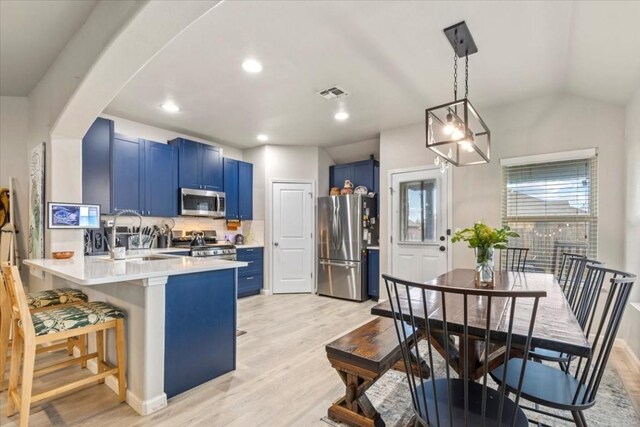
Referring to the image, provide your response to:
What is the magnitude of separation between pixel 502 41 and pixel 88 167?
4.26 meters

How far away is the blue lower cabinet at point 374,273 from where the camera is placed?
4.92m

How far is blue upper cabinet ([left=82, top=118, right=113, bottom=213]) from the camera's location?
3561mm

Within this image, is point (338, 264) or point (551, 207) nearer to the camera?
point (551, 207)

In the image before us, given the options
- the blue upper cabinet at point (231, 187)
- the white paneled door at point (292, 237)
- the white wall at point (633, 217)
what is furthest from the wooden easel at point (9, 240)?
the white wall at point (633, 217)

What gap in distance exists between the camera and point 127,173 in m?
3.99

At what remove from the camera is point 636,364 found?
2.59 metres

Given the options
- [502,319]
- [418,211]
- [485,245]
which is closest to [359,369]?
[502,319]

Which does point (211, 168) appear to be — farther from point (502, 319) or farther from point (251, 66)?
point (502, 319)

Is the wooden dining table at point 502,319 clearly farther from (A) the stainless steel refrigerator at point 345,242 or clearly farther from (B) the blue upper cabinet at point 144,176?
(B) the blue upper cabinet at point 144,176

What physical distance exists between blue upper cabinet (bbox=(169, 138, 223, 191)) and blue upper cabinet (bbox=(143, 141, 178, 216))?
3.8 inches

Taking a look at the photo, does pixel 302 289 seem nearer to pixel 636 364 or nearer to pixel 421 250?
pixel 421 250

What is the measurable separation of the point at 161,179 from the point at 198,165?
613mm

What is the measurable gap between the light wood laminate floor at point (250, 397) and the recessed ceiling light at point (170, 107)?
278 cm

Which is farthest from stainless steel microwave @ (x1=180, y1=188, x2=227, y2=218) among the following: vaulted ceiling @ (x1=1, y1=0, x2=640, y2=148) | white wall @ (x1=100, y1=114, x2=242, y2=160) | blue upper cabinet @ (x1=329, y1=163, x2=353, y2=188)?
blue upper cabinet @ (x1=329, y1=163, x2=353, y2=188)
